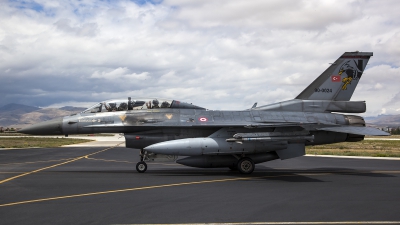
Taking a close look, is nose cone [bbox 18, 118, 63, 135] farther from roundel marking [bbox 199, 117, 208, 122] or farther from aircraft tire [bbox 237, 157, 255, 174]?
aircraft tire [bbox 237, 157, 255, 174]

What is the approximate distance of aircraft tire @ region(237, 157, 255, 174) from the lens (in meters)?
15.3

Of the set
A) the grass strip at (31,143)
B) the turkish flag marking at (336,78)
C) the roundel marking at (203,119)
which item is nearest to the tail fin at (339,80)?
the turkish flag marking at (336,78)

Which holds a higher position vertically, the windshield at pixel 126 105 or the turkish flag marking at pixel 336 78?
the turkish flag marking at pixel 336 78

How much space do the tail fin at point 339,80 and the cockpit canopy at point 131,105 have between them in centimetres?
634

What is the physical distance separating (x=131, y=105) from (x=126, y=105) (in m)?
0.22

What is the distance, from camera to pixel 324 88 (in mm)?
17547

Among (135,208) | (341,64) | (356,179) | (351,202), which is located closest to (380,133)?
(356,179)

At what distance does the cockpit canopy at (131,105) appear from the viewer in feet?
53.0

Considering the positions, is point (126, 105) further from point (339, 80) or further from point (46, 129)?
point (339, 80)

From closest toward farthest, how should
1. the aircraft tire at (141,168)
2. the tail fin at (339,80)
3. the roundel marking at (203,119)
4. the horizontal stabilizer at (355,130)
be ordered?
the horizontal stabilizer at (355,130) → the aircraft tire at (141,168) → the roundel marking at (203,119) → the tail fin at (339,80)

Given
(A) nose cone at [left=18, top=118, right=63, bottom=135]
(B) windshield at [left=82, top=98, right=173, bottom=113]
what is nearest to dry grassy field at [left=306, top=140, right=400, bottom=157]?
(B) windshield at [left=82, top=98, right=173, bottom=113]

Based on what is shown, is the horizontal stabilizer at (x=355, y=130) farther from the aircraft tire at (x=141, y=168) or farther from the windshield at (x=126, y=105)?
the aircraft tire at (x=141, y=168)

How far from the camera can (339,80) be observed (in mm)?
17547

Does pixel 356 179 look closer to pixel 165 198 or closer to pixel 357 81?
pixel 357 81
